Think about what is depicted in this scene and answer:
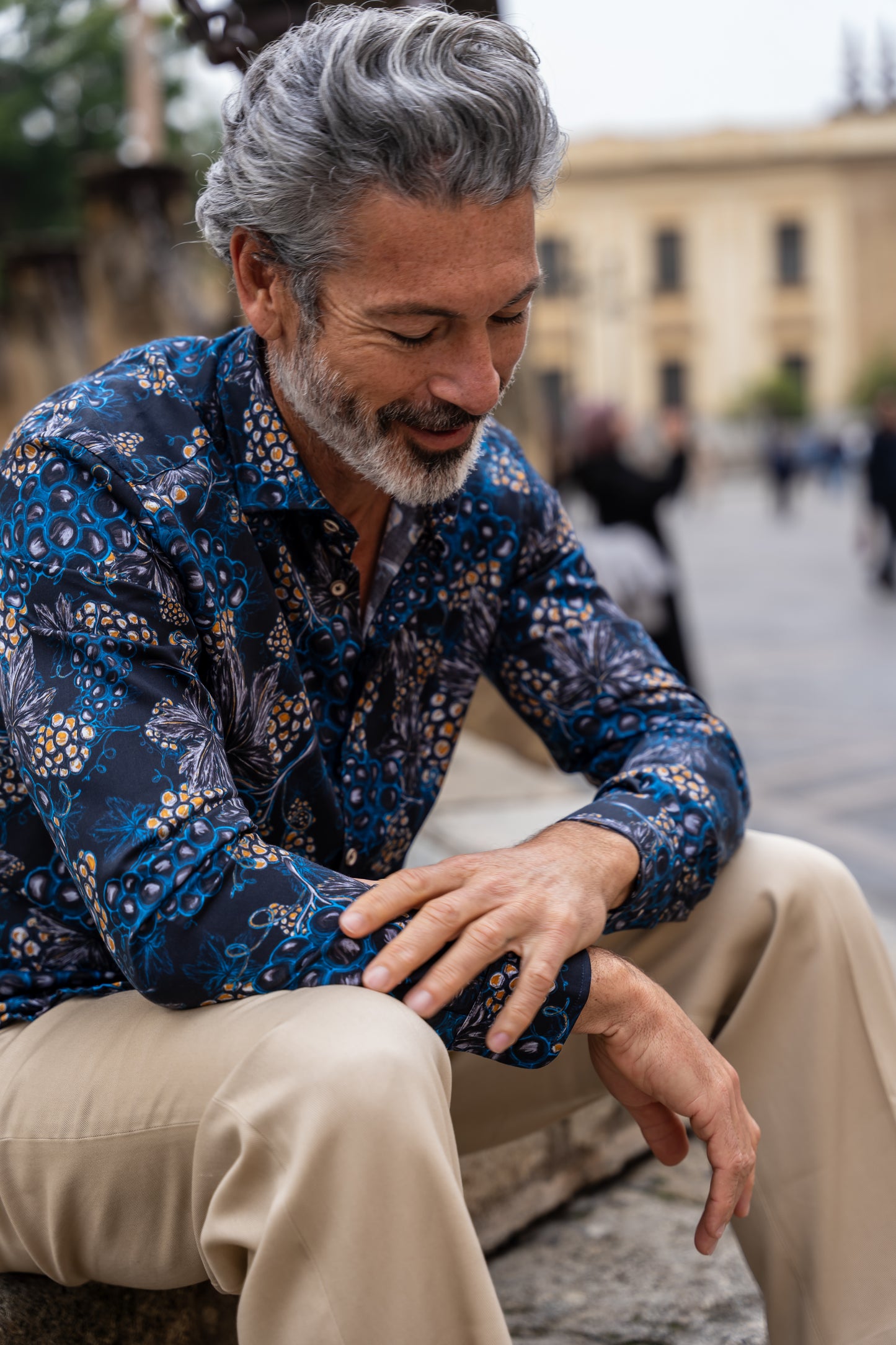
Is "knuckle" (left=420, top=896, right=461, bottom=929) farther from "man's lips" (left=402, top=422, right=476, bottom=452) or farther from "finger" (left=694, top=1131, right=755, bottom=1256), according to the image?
"man's lips" (left=402, top=422, right=476, bottom=452)

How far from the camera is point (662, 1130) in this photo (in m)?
1.44

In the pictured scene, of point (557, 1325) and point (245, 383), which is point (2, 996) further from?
point (557, 1325)

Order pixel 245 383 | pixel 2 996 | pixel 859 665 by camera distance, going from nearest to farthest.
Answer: pixel 2 996 → pixel 245 383 → pixel 859 665

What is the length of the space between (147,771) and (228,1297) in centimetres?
71

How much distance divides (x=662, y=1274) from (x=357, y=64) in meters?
1.62

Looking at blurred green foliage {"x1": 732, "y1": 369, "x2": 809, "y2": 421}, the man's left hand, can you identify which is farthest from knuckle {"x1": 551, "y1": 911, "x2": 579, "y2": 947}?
blurred green foliage {"x1": 732, "y1": 369, "x2": 809, "y2": 421}

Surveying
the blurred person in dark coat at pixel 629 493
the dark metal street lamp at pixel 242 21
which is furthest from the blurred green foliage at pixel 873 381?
the dark metal street lamp at pixel 242 21

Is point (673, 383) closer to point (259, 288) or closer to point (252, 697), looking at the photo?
point (259, 288)

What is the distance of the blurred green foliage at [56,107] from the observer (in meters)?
20.0

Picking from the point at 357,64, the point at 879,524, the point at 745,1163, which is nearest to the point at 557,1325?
the point at 745,1163

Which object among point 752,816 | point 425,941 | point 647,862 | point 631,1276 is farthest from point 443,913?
point 752,816

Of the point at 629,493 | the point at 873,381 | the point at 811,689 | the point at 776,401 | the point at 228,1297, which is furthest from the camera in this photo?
the point at 873,381

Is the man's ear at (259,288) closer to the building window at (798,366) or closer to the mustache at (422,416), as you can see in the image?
the mustache at (422,416)

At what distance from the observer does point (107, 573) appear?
4.35 ft
